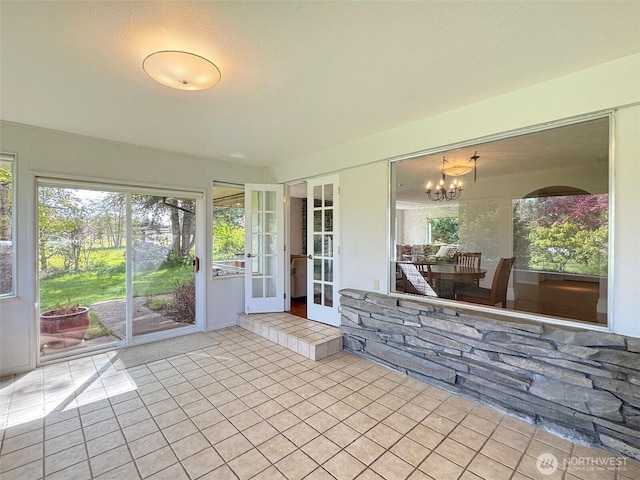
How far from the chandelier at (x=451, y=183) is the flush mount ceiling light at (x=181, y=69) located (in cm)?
245

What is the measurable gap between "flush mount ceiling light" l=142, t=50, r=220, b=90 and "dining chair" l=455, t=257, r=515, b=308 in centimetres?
292

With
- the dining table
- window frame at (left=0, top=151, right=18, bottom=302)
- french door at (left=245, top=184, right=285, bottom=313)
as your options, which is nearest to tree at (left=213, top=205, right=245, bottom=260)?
french door at (left=245, top=184, right=285, bottom=313)

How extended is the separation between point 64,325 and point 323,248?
10.4 ft

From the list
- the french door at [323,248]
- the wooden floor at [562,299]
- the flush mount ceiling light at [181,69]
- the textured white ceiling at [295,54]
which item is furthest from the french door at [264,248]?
the wooden floor at [562,299]

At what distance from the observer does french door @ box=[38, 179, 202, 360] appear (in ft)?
10.8

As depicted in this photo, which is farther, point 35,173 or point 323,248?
point 323,248

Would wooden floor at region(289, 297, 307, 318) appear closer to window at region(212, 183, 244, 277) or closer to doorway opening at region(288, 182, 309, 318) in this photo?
doorway opening at region(288, 182, 309, 318)

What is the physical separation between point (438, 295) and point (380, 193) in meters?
1.28

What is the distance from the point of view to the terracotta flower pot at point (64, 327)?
3275 mm

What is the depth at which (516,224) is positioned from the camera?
4062 mm

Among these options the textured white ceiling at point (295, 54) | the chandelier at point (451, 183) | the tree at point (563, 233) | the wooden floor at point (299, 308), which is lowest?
the wooden floor at point (299, 308)

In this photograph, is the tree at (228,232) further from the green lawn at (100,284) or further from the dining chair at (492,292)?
the dining chair at (492,292)

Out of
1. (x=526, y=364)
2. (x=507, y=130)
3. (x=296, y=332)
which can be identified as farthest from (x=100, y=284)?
(x=507, y=130)

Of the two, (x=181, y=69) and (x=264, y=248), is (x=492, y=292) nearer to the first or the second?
(x=264, y=248)
